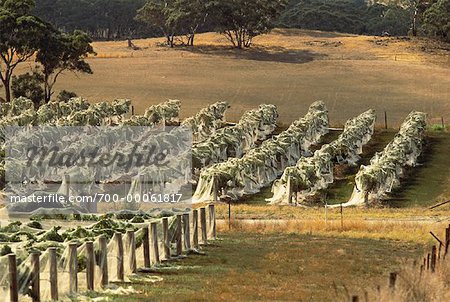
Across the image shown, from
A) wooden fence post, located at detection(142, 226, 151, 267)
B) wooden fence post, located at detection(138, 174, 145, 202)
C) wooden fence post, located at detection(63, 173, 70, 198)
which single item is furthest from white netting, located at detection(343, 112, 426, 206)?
wooden fence post, located at detection(142, 226, 151, 267)

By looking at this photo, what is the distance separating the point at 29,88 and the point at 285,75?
40.6 metres

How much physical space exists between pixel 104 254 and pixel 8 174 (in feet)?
129

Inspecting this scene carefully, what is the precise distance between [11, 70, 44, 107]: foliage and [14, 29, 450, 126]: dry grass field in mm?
7011

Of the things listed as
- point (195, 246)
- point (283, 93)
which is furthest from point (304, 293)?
point (283, 93)

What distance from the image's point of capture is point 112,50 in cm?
16812

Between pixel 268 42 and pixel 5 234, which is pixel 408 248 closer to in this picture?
pixel 5 234

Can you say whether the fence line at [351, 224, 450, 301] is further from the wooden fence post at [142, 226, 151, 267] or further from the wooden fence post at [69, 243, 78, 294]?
the wooden fence post at [142, 226, 151, 267]

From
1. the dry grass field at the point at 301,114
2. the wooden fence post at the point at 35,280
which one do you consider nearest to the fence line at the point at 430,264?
the dry grass field at the point at 301,114

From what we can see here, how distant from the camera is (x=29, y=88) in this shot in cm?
11550

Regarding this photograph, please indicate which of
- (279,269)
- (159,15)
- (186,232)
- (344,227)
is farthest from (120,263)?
(159,15)

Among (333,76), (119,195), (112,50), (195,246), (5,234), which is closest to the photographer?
(5,234)

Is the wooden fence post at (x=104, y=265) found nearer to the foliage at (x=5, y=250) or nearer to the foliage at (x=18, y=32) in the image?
the foliage at (x=5, y=250)

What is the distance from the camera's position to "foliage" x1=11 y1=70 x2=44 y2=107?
11481cm

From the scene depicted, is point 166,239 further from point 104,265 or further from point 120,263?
point 104,265
